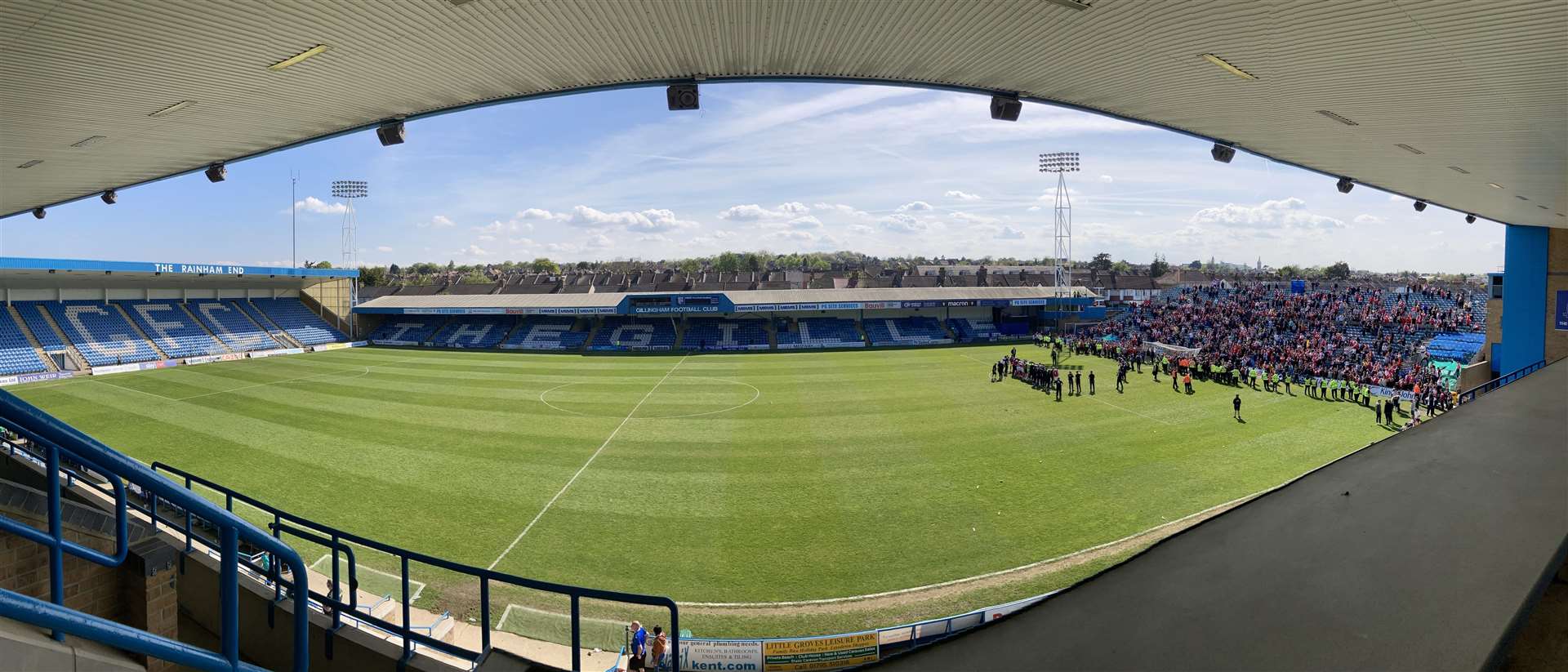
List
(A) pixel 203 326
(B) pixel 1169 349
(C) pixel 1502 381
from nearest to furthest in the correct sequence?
(C) pixel 1502 381 < (B) pixel 1169 349 < (A) pixel 203 326

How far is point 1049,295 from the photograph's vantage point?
47.8 metres

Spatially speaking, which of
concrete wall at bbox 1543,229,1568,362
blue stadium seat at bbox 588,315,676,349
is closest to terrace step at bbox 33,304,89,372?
blue stadium seat at bbox 588,315,676,349

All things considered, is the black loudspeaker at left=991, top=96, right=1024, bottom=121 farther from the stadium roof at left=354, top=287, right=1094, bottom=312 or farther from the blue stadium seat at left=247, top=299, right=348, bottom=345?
the blue stadium seat at left=247, top=299, right=348, bottom=345

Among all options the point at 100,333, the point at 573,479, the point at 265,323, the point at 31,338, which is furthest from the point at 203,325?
the point at 573,479

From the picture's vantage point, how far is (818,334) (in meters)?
45.2

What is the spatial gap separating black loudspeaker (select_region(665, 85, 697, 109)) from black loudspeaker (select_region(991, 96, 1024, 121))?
3264 millimetres

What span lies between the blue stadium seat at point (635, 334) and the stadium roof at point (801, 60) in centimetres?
3565

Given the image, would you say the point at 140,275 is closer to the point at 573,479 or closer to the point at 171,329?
the point at 171,329

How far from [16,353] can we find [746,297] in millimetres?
40386

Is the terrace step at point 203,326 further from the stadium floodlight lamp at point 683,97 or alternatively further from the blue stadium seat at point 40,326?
the stadium floodlight lamp at point 683,97

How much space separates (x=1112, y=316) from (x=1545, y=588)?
171 feet

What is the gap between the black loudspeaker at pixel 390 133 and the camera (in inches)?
282

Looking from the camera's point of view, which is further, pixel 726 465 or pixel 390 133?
pixel 726 465

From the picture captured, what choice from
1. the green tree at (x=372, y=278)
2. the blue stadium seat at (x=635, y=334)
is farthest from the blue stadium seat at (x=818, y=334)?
the green tree at (x=372, y=278)
